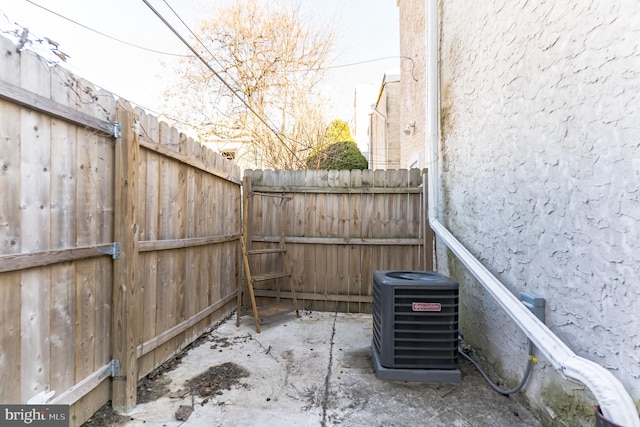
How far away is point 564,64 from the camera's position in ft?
5.51

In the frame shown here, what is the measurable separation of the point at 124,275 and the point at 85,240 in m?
0.35

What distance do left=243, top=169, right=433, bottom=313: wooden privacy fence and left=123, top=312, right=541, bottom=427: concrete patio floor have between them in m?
1.13

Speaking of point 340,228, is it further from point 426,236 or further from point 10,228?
point 10,228

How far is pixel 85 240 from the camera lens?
188 cm

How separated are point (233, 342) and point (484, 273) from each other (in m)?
2.52

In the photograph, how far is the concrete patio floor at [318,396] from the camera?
1949mm

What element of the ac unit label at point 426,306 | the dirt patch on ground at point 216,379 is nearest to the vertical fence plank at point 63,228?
the dirt patch on ground at point 216,379

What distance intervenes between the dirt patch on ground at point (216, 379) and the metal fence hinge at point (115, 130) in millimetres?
1933

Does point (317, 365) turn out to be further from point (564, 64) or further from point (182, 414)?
point (564, 64)

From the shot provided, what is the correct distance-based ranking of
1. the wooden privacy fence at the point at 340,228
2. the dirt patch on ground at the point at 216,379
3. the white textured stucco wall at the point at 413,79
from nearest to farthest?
the dirt patch on ground at the point at 216,379, the wooden privacy fence at the point at 340,228, the white textured stucco wall at the point at 413,79

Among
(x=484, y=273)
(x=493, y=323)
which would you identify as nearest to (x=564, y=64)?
(x=484, y=273)

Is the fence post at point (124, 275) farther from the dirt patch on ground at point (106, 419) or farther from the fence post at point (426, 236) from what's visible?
the fence post at point (426, 236)

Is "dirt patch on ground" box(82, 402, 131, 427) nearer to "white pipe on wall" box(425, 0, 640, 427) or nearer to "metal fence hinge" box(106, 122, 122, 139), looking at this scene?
"metal fence hinge" box(106, 122, 122, 139)

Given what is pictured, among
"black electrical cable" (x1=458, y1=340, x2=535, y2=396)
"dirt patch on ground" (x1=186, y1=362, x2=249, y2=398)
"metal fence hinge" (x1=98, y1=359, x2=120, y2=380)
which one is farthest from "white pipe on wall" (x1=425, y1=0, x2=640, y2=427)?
"metal fence hinge" (x1=98, y1=359, x2=120, y2=380)
